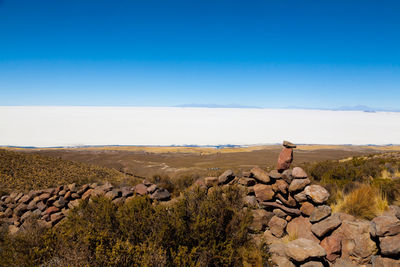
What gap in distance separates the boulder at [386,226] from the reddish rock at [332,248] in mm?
595

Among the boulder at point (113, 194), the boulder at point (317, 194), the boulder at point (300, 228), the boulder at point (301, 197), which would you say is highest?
the boulder at point (317, 194)

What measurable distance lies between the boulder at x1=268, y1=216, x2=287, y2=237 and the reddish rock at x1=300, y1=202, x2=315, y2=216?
50cm

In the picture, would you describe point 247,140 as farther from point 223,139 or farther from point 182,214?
point 182,214

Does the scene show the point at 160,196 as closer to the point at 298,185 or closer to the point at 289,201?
the point at 289,201

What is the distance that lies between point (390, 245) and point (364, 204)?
1.32 meters

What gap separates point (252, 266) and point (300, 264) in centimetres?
84

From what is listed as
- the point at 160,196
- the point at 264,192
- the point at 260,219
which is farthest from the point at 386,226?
the point at 160,196

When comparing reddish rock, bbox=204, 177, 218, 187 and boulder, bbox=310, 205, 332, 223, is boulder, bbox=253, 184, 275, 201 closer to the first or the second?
boulder, bbox=310, 205, 332, 223

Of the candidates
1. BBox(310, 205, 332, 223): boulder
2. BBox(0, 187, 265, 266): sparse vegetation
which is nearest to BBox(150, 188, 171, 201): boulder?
BBox(0, 187, 265, 266): sparse vegetation

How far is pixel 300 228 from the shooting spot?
15.9ft

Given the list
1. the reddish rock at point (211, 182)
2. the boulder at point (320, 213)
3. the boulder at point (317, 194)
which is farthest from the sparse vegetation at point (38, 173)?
the boulder at point (320, 213)

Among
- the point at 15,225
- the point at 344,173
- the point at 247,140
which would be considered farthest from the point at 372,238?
the point at 247,140

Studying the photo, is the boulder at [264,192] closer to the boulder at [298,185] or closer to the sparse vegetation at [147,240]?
the boulder at [298,185]

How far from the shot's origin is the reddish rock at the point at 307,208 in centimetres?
502
